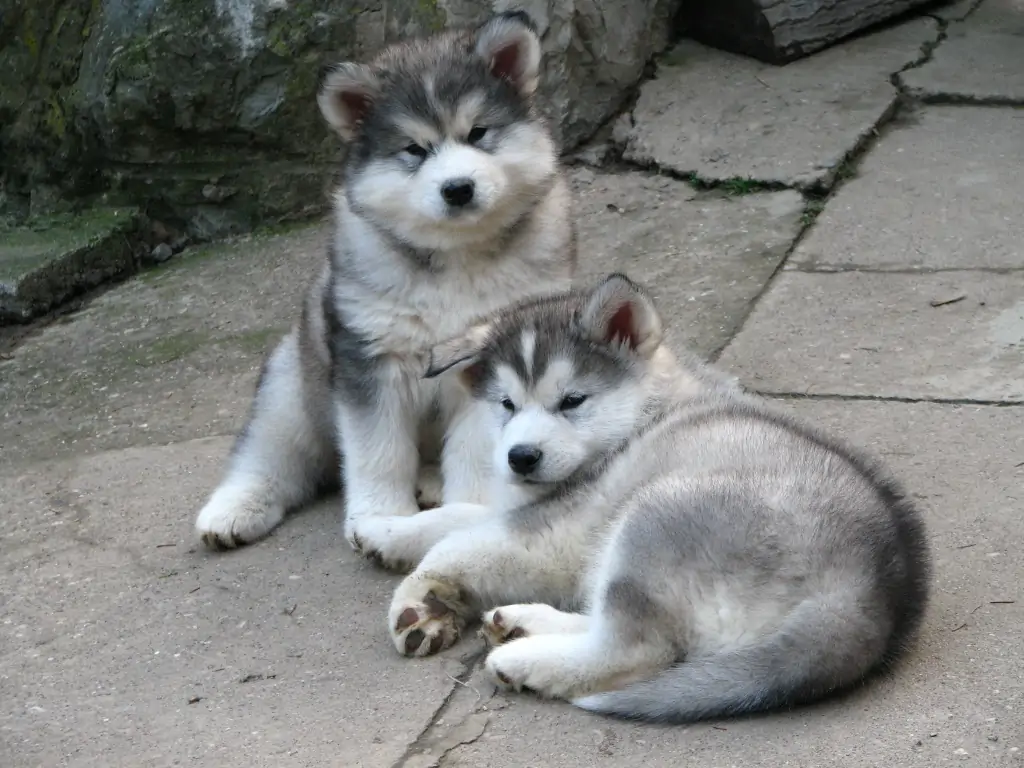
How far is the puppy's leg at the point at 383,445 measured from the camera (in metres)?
4.68

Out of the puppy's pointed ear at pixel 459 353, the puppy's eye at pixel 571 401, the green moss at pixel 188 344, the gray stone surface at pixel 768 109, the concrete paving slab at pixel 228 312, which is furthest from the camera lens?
the gray stone surface at pixel 768 109

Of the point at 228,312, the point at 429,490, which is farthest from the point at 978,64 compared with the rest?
the point at 429,490

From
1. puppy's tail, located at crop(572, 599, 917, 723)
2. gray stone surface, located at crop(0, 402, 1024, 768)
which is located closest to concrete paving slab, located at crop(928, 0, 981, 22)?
gray stone surface, located at crop(0, 402, 1024, 768)

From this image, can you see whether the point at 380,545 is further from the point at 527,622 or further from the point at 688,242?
the point at 688,242

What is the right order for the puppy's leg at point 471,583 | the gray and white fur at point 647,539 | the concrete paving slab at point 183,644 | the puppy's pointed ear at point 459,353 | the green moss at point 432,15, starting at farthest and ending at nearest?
the green moss at point 432,15 < the puppy's pointed ear at point 459,353 < the puppy's leg at point 471,583 < the concrete paving slab at point 183,644 < the gray and white fur at point 647,539

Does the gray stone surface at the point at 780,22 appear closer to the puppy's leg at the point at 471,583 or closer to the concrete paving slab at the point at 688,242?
the concrete paving slab at the point at 688,242

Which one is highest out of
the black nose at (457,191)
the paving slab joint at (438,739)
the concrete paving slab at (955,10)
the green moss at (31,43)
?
the black nose at (457,191)

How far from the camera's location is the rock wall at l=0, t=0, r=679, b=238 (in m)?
7.77

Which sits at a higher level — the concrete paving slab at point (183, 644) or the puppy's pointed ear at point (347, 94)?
the puppy's pointed ear at point (347, 94)

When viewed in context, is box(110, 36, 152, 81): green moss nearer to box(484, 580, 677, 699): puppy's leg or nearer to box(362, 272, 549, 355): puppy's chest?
box(362, 272, 549, 355): puppy's chest

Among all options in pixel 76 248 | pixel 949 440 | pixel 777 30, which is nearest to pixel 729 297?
pixel 949 440

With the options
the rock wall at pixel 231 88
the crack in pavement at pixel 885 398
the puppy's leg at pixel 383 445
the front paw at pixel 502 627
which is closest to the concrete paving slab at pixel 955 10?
the rock wall at pixel 231 88

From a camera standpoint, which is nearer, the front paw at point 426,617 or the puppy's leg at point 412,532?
the front paw at point 426,617

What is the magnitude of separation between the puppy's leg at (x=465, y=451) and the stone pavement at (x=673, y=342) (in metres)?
0.37
